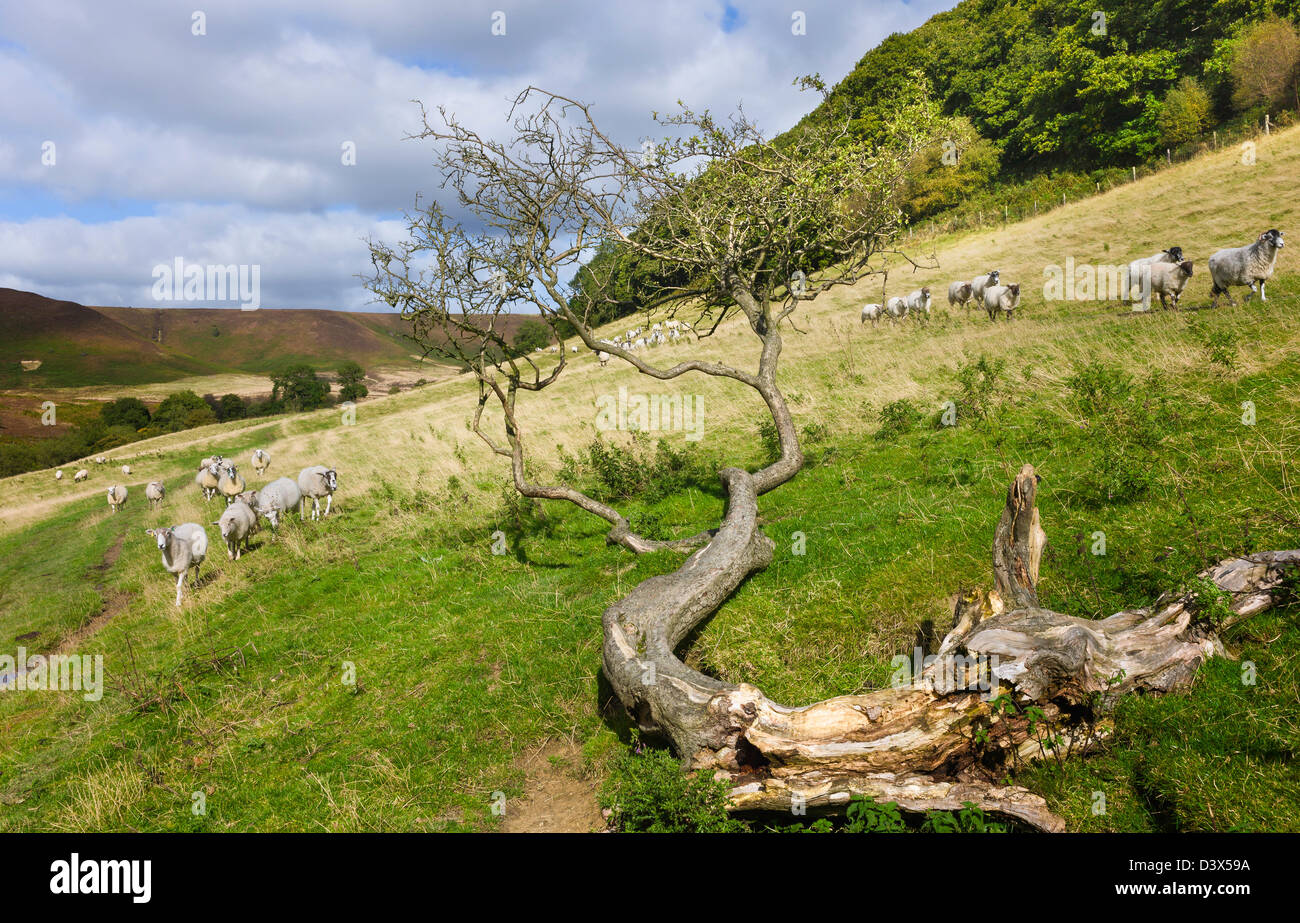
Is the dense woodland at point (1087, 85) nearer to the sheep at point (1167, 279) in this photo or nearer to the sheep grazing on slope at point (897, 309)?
the sheep grazing on slope at point (897, 309)

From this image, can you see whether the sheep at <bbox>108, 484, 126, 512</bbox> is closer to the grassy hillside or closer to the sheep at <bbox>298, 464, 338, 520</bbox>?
the grassy hillside

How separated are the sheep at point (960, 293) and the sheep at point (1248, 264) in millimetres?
10772

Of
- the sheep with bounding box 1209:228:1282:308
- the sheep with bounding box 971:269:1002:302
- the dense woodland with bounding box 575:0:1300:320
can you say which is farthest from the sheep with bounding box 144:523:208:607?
the dense woodland with bounding box 575:0:1300:320

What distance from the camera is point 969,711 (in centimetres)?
488

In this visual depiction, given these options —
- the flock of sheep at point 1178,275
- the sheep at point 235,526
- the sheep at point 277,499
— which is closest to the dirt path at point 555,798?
the sheep at point 235,526

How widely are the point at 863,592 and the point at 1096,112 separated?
206ft

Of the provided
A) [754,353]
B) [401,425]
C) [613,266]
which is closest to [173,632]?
[613,266]

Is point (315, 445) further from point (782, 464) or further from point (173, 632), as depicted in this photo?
point (782, 464)

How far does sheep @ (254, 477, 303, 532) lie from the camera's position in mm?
18859

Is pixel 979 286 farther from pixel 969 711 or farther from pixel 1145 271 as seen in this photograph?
pixel 969 711

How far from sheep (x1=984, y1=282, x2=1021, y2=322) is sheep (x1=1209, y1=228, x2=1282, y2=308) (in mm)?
6174

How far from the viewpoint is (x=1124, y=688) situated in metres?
5.05

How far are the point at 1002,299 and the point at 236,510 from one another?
26.0m

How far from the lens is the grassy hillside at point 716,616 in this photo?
608 centimetres
